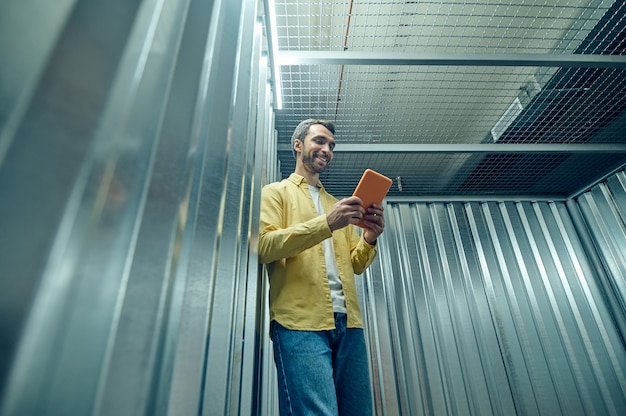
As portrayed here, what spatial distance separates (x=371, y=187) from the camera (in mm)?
1030

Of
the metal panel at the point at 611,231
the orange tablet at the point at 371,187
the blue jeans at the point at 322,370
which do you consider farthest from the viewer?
the metal panel at the point at 611,231

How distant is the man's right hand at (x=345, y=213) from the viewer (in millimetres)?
941

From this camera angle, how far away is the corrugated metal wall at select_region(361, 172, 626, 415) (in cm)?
191

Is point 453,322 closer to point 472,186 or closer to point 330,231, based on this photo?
point 472,186

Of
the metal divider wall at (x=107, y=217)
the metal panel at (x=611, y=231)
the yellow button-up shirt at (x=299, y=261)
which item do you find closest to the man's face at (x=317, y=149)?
the yellow button-up shirt at (x=299, y=261)

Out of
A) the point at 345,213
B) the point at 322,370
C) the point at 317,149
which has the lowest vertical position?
the point at 322,370

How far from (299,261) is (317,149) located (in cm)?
60

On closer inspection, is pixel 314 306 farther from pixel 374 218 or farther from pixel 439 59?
pixel 439 59

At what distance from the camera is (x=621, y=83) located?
5.43 ft

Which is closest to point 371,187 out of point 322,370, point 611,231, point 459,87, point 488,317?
point 322,370

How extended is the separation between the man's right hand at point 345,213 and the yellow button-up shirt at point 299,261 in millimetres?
32

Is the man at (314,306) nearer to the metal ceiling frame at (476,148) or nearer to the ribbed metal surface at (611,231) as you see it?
the metal ceiling frame at (476,148)

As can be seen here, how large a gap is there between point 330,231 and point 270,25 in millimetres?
892

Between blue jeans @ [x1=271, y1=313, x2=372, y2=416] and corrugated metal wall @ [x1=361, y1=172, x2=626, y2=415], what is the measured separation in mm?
1113
